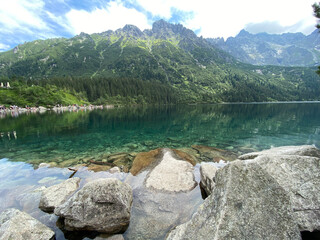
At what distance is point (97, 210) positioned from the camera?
7.25m

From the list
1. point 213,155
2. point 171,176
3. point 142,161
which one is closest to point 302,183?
point 171,176

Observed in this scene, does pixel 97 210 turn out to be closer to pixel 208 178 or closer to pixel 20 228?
pixel 20 228

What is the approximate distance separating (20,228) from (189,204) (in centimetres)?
774

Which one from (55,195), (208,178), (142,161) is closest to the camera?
(55,195)

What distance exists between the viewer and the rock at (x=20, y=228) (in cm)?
579

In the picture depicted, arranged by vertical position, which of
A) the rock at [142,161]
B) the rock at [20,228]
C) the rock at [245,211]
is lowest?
the rock at [142,161]

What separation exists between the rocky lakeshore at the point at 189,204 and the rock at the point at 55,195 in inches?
2.0

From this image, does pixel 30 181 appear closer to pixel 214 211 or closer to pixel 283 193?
pixel 214 211

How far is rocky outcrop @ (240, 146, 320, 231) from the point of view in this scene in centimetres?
534

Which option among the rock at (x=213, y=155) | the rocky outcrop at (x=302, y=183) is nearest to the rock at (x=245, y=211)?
the rocky outcrop at (x=302, y=183)

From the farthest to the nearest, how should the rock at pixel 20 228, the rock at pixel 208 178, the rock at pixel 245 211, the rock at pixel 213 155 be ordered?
the rock at pixel 213 155 < the rock at pixel 208 178 < the rock at pixel 20 228 < the rock at pixel 245 211

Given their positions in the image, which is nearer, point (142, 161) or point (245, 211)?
point (245, 211)

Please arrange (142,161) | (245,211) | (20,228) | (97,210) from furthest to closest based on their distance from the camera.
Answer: (142,161)
(97,210)
(20,228)
(245,211)

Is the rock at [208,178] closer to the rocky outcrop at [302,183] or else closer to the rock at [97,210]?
the rocky outcrop at [302,183]
